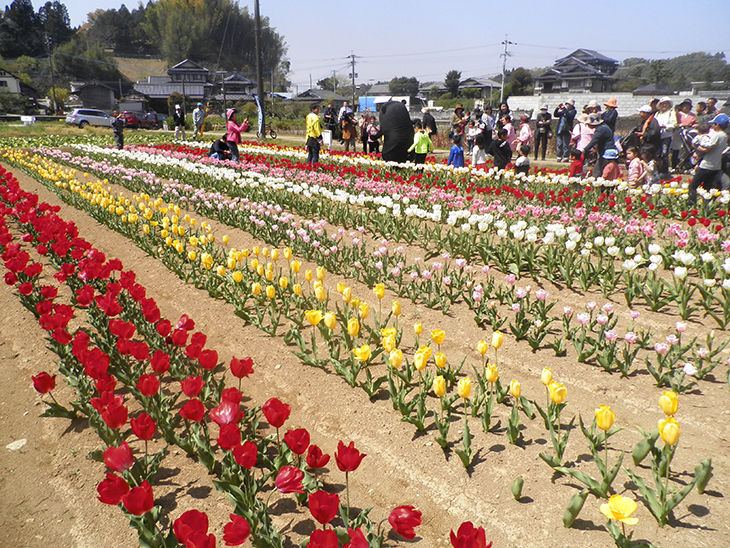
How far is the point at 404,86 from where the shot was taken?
101875mm

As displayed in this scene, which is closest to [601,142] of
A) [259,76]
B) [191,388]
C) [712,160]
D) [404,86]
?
[712,160]

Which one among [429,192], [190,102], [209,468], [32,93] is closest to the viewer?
[209,468]

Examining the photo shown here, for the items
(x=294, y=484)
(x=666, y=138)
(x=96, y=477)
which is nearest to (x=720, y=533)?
(x=294, y=484)

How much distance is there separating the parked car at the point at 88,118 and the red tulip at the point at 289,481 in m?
45.6

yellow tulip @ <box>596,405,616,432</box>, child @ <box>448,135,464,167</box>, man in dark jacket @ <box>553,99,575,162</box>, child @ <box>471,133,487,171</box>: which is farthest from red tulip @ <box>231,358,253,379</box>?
man in dark jacket @ <box>553,99,575,162</box>

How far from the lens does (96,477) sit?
109 inches

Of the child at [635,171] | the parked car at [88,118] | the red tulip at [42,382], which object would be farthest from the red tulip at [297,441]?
the parked car at [88,118]

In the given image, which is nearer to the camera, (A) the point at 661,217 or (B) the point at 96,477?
(B) the point at 96,477

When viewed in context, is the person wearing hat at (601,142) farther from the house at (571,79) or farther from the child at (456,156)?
the house at (571,79)

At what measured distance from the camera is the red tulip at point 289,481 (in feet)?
6.75

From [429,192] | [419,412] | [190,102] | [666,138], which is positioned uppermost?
[190,102]

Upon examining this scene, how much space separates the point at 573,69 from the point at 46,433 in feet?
235

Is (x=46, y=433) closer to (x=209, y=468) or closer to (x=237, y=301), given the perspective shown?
(x=209, y=468)

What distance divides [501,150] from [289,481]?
11145 millimetres
